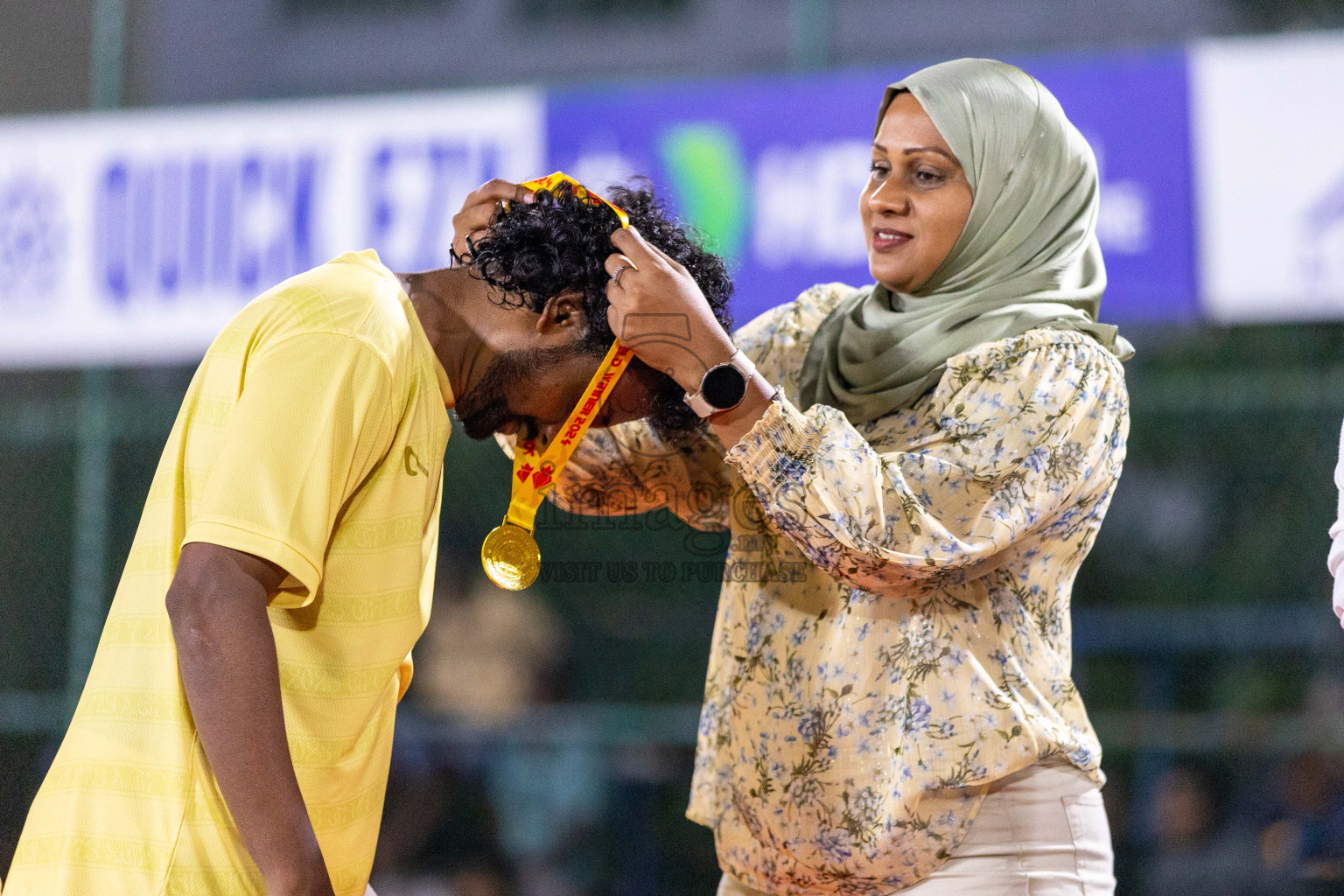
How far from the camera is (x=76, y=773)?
1072 mm

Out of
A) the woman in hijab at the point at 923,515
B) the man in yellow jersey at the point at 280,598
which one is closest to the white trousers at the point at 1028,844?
the woman in hijab at the point at 923,515

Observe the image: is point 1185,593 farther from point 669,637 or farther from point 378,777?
point 378,777

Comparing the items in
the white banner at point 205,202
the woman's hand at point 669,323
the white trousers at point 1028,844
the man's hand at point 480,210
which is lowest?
the white trousers at point 1028,844

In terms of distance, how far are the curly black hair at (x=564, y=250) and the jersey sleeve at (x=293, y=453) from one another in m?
0.23

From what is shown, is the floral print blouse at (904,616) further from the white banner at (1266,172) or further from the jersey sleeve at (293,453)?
the white banner at (1266,172)

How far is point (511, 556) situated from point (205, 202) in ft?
8.25

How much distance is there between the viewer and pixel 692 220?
3029 mm

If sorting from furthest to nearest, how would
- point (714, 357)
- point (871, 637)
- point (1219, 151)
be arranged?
point (1219, 151) → point (871, 637) → point (714, 357)

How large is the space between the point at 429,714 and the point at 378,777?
7.76 ft

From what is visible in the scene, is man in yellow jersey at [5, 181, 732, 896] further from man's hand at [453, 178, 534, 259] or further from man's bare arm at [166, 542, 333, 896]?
man's hand at [453, 178, 534, 259]

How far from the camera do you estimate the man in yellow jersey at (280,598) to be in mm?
996

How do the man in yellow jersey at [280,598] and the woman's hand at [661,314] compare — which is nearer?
the man in yellow jersey at [280,598]

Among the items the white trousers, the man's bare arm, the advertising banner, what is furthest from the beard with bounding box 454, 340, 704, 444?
the advertising banner

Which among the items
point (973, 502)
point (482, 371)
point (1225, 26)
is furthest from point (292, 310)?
point (1225, 26)
